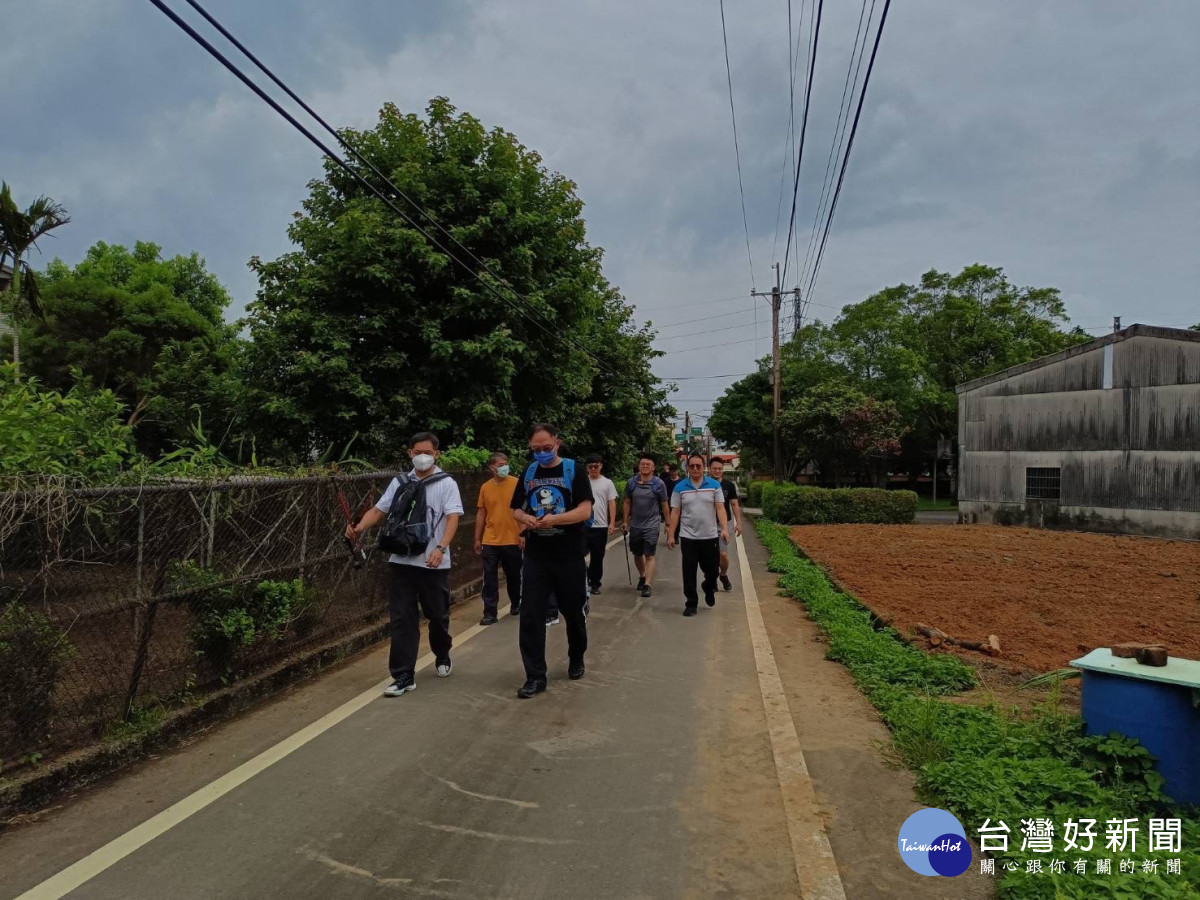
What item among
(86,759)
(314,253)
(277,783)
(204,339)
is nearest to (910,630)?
(277,783)

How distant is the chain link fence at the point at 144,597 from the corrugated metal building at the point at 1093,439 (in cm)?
2240

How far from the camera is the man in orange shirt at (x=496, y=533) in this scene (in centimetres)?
805

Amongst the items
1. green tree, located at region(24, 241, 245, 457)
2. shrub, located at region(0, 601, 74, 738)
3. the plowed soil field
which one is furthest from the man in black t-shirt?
green tree, located at region(24, 241, 245, 457)

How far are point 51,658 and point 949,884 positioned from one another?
14.3ft

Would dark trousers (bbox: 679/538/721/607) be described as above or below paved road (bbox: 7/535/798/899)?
above

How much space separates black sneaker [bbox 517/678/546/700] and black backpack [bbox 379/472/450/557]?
122 centimetres

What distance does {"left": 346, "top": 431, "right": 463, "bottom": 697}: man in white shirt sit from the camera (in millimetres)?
5508

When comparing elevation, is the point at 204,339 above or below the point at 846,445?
above

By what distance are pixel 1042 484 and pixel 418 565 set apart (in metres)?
23.0

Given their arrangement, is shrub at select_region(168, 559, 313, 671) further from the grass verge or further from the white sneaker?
the grass verge

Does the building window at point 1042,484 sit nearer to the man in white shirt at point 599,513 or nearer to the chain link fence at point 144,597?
the man in white shirt at point 599,513

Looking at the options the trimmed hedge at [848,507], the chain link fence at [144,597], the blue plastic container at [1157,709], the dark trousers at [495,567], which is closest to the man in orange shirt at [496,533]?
the dark trousers at [495,567]

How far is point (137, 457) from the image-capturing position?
6.30 metres

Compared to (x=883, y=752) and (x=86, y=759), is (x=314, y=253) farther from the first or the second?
(x=883, y=752)
